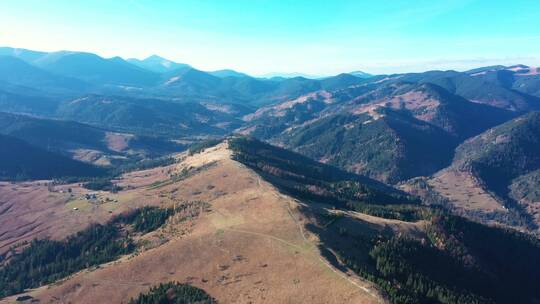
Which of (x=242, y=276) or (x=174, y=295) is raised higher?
(x=242, y=276)

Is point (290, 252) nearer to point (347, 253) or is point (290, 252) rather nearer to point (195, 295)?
point (347, 253)

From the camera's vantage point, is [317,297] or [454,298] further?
[454,298]

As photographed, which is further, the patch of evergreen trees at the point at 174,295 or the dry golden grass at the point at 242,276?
the patch of evergreen trees at the point at 174,295

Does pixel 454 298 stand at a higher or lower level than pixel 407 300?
lower

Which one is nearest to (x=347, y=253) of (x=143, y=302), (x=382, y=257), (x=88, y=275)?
(x=382, y=257)

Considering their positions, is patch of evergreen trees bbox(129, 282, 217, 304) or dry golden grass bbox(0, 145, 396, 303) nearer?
dry golden grass bbox(0, 145, 396, 303)

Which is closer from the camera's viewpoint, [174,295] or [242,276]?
[174,295]

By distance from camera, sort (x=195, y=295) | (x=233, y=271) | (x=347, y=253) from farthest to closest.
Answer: (x=347, y=253)
(x=233, y=271)
(x=195, y=295)

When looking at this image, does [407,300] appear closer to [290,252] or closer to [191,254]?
[290,252]

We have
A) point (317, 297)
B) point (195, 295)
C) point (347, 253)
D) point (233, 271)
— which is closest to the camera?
point (317, 297)

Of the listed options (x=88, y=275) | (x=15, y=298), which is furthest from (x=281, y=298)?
(x=15, y=298)
